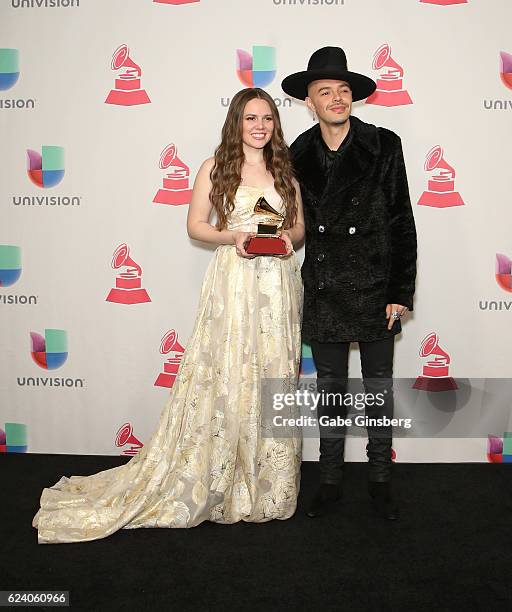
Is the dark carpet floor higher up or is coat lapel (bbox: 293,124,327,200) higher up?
coat lapel (bbox: 293,124,327,200)

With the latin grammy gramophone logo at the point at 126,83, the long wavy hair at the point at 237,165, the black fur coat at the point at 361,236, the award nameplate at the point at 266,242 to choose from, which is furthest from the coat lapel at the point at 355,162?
the latin grammy gramophone logo at the point at 126,83

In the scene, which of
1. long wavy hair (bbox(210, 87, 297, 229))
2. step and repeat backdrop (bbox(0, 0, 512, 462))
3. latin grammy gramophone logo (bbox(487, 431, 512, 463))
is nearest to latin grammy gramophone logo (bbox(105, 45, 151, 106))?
step and repeat backdrop (bbox(0, 0, 512, 462))

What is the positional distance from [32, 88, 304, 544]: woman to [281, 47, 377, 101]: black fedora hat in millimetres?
176

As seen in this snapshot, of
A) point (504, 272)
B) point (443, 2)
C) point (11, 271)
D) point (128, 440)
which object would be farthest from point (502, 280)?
point (11, 271)

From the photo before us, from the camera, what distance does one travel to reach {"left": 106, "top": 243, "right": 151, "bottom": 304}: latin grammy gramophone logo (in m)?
3.48

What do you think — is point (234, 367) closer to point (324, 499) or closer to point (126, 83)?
point (324, 499)

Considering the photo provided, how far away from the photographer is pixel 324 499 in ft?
9.57

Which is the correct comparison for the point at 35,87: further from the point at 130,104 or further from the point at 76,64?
the point at 130,104

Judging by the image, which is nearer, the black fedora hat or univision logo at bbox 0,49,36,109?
the black fedora hat

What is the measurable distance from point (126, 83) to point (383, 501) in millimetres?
2427

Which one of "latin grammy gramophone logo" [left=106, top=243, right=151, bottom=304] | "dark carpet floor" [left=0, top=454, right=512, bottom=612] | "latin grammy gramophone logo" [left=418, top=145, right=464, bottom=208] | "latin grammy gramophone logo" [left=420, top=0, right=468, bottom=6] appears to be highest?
"latin grammy gramophone logo" [left=420, top=0, right=468, bottom=6]

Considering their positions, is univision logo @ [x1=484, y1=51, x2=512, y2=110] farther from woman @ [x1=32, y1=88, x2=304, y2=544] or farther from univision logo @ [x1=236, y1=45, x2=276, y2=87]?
woman @ [x1=32, y1=88, x2=304, y2=544]

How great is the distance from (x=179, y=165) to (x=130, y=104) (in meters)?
0.40

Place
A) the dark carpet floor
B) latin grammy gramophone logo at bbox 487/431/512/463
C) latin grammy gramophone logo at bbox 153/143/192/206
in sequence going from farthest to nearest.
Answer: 1. latin grammy gramophone logo at bbox 487/431/512/463
2. latin grammy gramophone logo at bbox 153/143/192/206
3. the dark carpet floor
